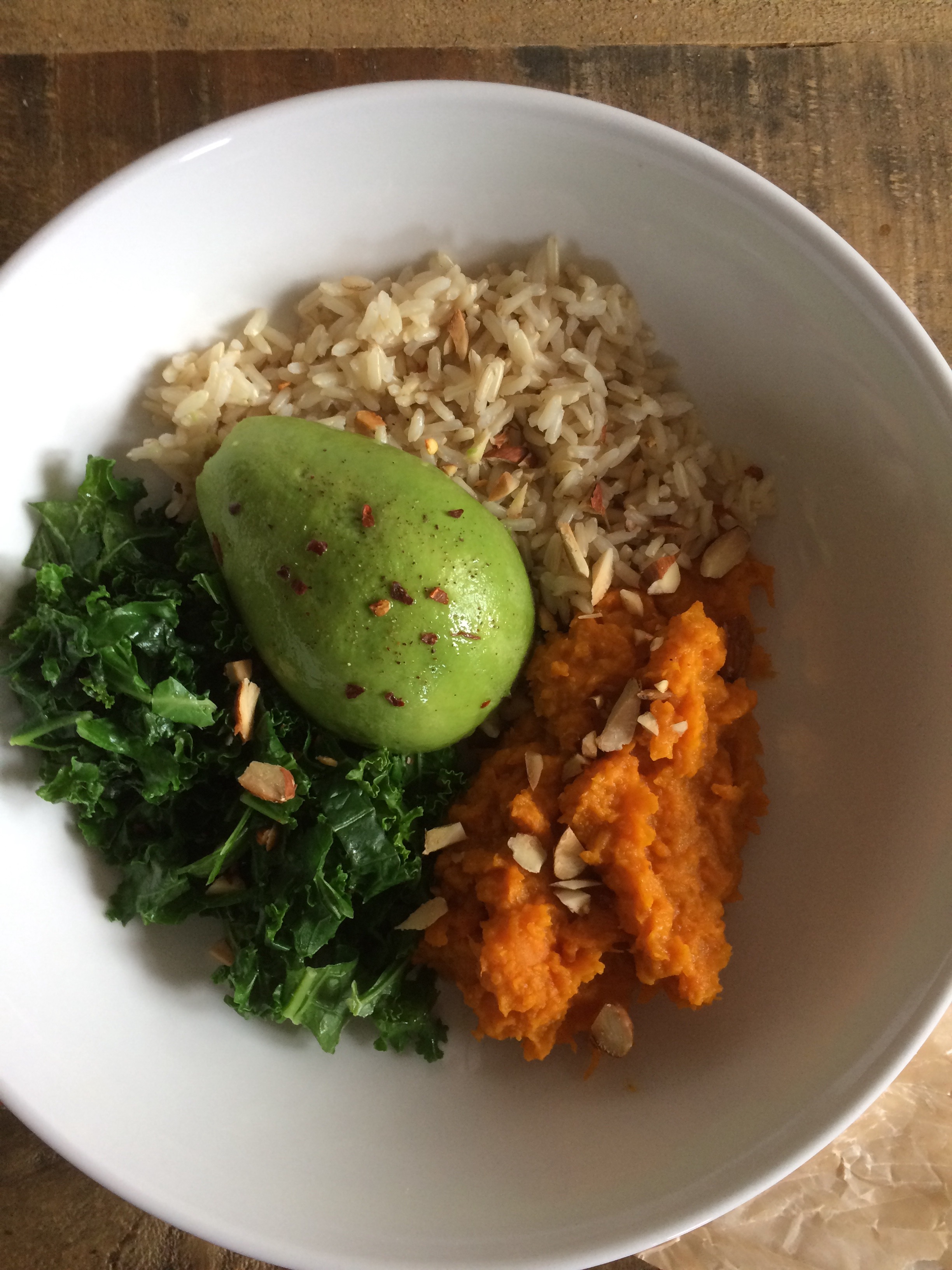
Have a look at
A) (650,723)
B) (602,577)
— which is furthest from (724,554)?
(650,723)

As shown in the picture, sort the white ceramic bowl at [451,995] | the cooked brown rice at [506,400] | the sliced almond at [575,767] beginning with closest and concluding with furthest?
1. the white ceramic bowl at [451,995]
2. the sliced almond at [575,767]
3. the cooked brown rice at [506,400]

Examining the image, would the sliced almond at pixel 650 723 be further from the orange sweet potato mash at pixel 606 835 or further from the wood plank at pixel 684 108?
the wood plank at pixel 684 108

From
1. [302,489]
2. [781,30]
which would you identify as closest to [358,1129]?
[302,489]

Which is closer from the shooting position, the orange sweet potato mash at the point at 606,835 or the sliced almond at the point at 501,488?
the orange sweet potato mash at the point at 606,835

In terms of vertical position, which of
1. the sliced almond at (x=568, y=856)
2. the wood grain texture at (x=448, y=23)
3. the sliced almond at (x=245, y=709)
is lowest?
the sliced almond at (x=568, y=856)

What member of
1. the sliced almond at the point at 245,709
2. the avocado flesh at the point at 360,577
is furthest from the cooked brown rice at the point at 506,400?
the sliced almond at the point at 245,709

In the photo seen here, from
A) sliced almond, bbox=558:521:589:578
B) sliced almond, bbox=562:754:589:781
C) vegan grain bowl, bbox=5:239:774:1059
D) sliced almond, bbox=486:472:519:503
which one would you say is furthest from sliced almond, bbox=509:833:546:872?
sliced almond, bbox=486:472:519:503

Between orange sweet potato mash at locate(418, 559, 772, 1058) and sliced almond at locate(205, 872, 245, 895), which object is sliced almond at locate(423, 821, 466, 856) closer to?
orange sweet potato mash at locate(418, 559, 772, 1058)
